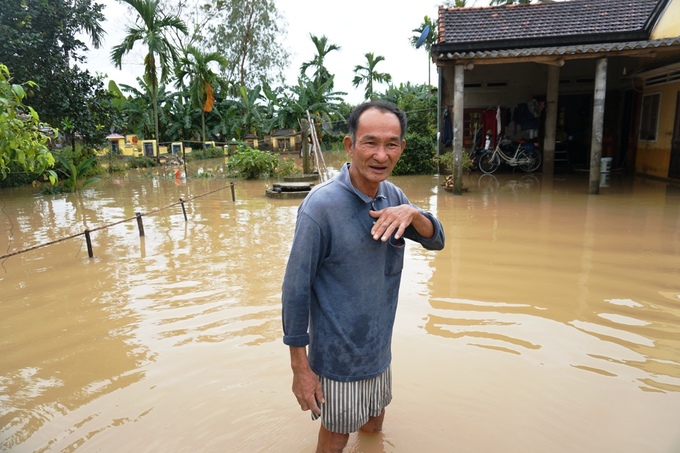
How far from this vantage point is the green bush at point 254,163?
15867 mm

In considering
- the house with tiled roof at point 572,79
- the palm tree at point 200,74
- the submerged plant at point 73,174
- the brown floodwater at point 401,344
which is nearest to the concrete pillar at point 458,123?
the house with tiled roof at point 572,79

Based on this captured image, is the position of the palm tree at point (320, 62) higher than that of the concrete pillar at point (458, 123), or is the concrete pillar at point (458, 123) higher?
the palm tree at point (320, 62)

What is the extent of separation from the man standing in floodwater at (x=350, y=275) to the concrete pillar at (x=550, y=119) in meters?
13.0

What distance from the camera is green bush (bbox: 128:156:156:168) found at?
21578mm

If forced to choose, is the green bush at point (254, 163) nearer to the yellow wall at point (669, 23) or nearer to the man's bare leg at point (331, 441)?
the yellow wall at point (669, 23)

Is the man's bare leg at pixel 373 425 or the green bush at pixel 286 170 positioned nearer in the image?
the man's bare leg at pixel 373 425

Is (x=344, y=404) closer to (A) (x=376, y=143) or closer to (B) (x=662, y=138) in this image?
(A) (x=376, y=143)

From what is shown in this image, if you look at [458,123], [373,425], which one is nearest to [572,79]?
[458,123]

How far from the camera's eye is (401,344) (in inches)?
145

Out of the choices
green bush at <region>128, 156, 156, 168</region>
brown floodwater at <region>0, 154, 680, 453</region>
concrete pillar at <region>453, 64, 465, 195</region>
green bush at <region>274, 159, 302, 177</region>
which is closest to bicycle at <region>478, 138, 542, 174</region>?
concrete pillar at <region>453, 64, 465, 195</region>

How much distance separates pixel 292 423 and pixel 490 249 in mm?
4094

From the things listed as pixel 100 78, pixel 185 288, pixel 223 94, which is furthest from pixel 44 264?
pixel 223 94

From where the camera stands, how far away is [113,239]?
7496mm

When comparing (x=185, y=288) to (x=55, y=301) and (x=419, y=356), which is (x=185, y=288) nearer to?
(x=55, y=301)
